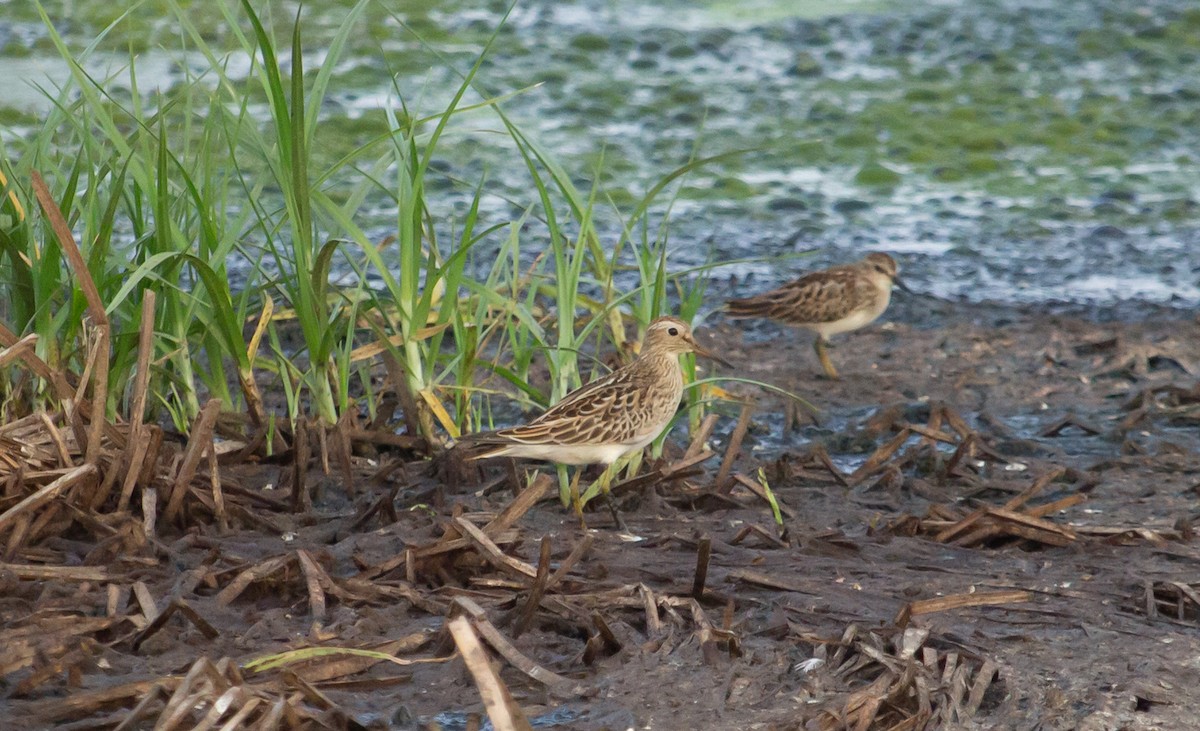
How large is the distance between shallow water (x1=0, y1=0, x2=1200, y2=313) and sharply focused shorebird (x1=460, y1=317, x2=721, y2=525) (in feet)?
9.99

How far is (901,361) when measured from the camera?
7781mm

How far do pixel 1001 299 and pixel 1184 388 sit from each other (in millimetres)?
1948

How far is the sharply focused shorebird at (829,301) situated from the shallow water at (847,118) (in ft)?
2.61

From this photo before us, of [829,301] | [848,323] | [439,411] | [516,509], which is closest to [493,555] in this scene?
[516,509]

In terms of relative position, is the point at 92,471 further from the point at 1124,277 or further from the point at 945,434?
the point at 1124,277

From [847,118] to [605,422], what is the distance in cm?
757

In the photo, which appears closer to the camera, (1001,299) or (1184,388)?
(1184,388)

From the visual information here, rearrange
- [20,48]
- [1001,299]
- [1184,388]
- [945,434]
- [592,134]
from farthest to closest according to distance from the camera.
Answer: [20,48] < [592,134] < [1001,299] < [1184,388] < [945,434]

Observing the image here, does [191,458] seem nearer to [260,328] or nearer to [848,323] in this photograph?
[260,328]

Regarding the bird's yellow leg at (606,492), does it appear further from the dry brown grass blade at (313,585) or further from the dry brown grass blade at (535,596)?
the dry brown grass blade at (313,585)

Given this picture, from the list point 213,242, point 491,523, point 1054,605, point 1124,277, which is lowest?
point 1124,277

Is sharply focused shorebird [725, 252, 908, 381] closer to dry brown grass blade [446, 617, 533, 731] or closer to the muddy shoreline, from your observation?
the muddy shoreline

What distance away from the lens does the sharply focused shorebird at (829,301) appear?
25.4ft

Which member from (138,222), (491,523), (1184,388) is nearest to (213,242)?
(138,222)
